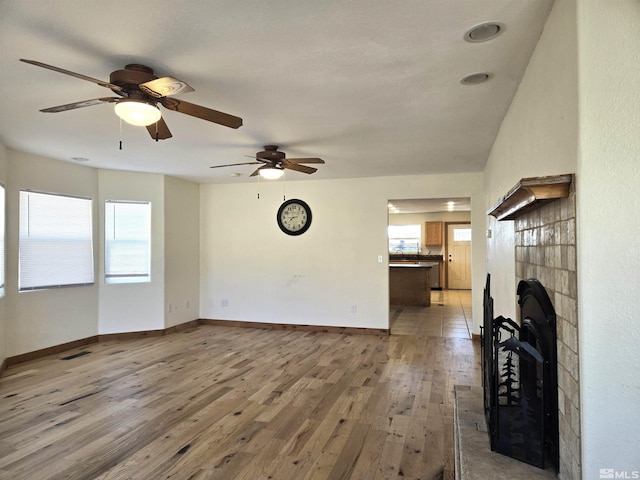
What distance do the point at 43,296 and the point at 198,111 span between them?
12.6ft

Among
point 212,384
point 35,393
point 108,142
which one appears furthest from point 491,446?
point 108,142

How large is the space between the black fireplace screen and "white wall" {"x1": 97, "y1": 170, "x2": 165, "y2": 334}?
17.0 feet

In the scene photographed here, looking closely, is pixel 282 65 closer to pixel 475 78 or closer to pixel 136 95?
pixel 136 95

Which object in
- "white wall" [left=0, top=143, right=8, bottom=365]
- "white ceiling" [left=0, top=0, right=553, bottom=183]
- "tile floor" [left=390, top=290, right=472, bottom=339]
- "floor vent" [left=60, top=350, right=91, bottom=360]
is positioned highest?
"white ceiling" [left=0, top=0, right=553, bottom=183]

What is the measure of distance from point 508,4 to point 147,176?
5.42 meters

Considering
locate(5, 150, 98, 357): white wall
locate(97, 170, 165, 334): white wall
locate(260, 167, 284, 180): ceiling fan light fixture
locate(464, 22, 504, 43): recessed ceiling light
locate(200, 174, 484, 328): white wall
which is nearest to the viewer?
locate(464, 22, 504, 43): recessed ceiling light

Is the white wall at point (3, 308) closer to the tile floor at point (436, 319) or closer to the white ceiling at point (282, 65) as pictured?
the white ceiling at point (282, 65)

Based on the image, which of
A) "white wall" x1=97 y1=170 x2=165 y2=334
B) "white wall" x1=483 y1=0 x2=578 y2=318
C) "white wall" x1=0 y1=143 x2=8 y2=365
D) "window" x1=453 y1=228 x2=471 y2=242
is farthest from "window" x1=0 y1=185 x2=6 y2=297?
"window" x1=453 y1=228 x2=471 y2=242

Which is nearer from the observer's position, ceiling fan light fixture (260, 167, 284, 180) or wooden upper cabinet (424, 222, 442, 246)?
ceiling fan light fixture (260, 167, 284, 180)

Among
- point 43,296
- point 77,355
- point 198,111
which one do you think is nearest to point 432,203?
point 198,111

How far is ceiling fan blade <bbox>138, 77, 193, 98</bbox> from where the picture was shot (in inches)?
82.5

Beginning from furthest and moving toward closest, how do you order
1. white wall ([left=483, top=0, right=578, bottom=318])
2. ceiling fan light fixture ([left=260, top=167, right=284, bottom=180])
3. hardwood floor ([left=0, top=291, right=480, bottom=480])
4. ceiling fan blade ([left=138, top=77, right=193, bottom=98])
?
ceiling fan light fixture ([left=260, top=167, right=284, bottom=180]) → hardwood floor ([left=0, top=291, right=480, bottom=480]) → ceiling fan blade ([left=138, top=77, right=193, bottom=98]) → white wall ([left=483, top=0, right=578, bottom=318])

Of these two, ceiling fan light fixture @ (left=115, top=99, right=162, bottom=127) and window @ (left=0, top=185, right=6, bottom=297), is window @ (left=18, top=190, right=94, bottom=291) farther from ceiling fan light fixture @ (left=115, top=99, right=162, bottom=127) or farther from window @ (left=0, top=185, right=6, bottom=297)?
ceiling fan light fixture @ (left=115, top=99, right=162, bottom=127)

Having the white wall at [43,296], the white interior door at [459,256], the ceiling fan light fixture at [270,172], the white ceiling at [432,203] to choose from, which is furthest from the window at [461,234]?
the white wall at [43,296]
